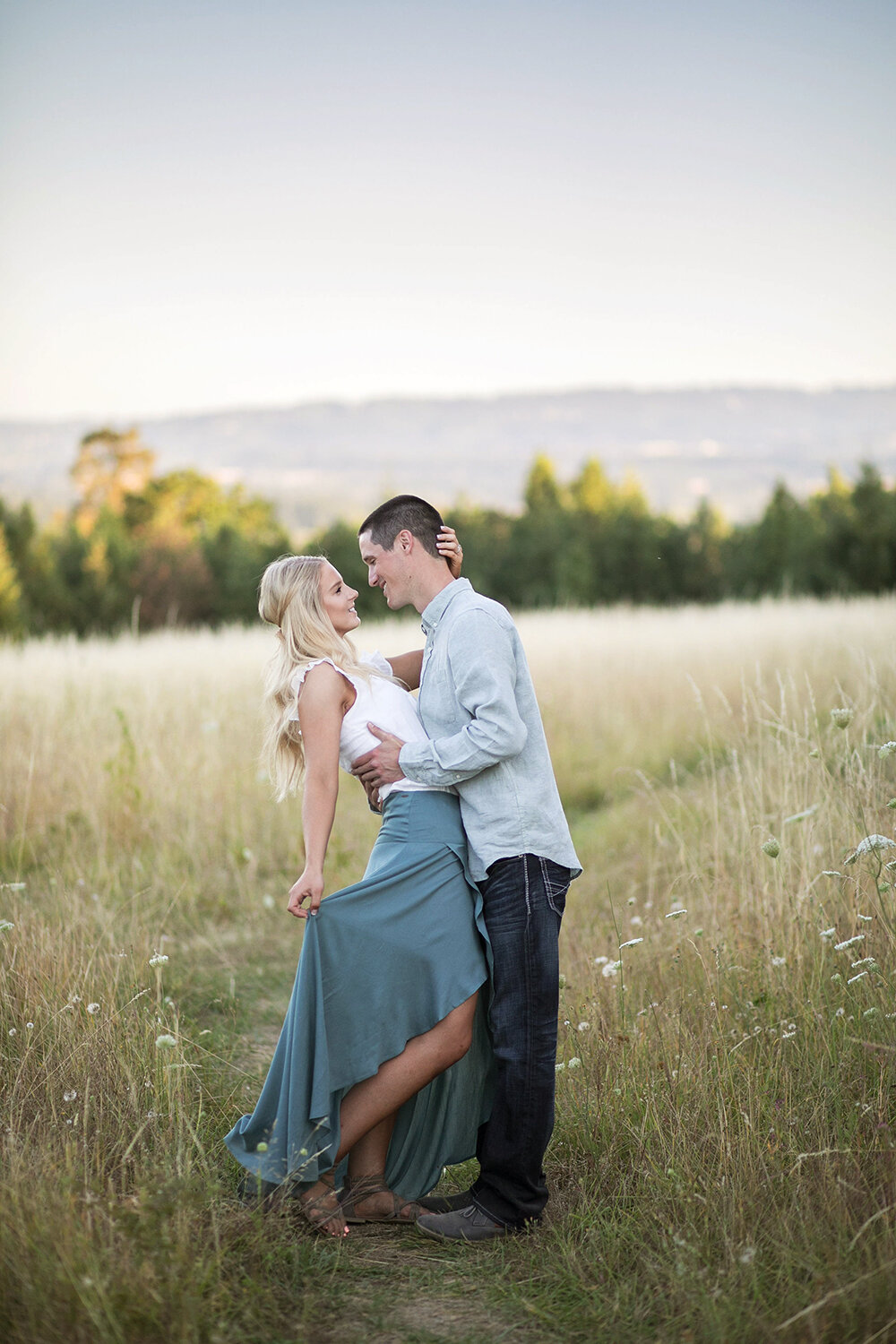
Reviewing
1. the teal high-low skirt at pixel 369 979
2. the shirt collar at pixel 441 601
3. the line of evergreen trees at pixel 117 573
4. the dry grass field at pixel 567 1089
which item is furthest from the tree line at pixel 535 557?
the teal high-low skirt at pixel 369 979

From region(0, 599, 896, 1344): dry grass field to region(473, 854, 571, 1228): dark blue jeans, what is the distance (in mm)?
170

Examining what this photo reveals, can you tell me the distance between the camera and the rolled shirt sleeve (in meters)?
3.03

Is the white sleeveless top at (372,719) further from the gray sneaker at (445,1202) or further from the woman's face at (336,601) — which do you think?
the gray sneaker at (445,1202)

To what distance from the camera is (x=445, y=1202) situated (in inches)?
133

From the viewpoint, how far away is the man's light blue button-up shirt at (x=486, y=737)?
3051 mm

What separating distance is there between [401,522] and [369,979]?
4.38 feet

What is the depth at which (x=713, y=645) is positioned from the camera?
46.7ft

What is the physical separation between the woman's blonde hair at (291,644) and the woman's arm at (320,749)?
0.09 m

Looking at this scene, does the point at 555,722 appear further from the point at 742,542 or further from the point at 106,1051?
the point at 742,542

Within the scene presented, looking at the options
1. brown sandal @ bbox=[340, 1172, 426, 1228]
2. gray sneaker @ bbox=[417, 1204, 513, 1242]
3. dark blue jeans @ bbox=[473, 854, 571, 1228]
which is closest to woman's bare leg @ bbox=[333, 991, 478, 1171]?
dark blue jeans @ bbox=[473, 854, 571, 1228]

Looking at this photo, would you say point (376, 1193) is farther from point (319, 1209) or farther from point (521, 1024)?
point (521, 1024)

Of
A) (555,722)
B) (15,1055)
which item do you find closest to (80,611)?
(555,722)

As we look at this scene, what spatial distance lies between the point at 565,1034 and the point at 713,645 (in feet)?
34.9

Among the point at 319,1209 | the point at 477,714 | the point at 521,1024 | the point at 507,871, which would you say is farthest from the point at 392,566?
the point at 319,1209
